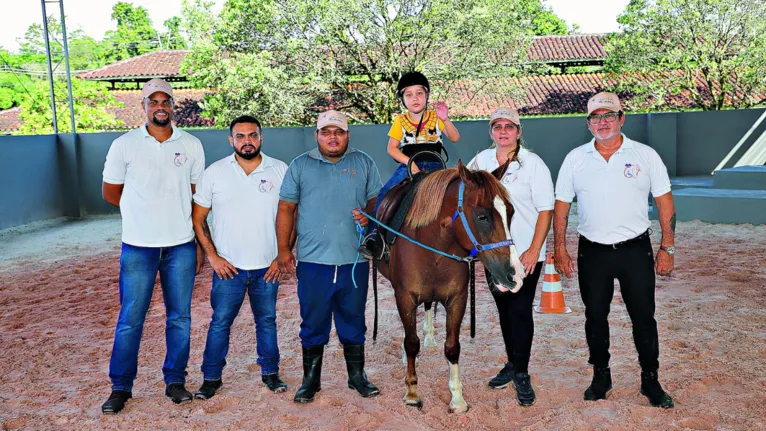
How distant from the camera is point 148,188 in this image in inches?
145

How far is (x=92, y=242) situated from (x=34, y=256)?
1214 mm

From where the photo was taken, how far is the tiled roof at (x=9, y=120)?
2961cm

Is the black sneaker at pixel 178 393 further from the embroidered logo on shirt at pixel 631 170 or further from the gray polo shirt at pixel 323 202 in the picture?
the embroidered logo on shirt at pixel 631 170

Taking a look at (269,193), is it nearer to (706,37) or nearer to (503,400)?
(503,400)

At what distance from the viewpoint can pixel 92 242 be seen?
10.8 meters

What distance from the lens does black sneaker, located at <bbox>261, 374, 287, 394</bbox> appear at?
4078 mm

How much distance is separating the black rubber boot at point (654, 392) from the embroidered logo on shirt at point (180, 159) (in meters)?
2.88

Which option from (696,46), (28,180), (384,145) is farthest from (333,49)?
(696,46)

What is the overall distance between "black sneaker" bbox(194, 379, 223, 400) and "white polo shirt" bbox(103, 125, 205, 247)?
→ 911 millimetres

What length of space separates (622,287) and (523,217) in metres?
0.65

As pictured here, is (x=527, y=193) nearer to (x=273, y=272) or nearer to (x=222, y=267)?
(x=273, y=272)

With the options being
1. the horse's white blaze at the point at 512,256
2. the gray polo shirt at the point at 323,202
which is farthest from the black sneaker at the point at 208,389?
the horse's white blaze at the point at 512,256

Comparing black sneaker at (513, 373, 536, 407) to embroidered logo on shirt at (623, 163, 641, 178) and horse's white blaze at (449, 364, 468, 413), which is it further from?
embroidered logo on shirt at (623, 163, 641, 178)

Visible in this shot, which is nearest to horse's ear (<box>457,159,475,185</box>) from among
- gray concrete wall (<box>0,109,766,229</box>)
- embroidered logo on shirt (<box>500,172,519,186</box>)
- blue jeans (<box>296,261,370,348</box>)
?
embroidered logo on shirt (<box>500,172,519,186</box>)
